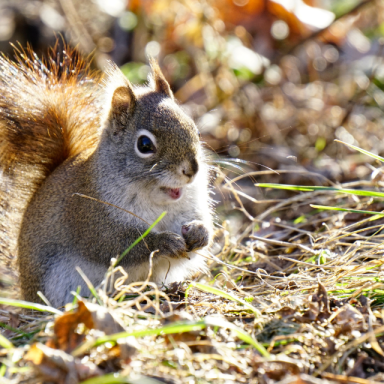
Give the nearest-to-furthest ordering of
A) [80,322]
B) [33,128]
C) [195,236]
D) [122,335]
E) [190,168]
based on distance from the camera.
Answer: [122,335] → [80,322] → [190,168] → [195,236] → [33,128]

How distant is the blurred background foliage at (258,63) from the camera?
454 cm

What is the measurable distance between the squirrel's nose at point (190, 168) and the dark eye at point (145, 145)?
0.18 meters

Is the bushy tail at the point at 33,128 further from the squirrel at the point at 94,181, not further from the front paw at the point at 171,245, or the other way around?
the front paw at the point at 171,245

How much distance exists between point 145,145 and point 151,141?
0.13 ft

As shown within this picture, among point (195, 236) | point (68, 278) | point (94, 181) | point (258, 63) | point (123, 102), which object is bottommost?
point (68, 278)

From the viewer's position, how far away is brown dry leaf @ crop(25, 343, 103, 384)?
4.61 feet

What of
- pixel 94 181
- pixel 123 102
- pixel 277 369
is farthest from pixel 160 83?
pixel 277 369

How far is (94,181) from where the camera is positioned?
2.48m

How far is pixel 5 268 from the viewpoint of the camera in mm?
2980

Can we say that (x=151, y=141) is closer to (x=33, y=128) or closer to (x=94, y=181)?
(x=94, y=181)

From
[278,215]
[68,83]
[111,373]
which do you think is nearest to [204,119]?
[278,215]

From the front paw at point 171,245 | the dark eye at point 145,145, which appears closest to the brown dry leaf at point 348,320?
the front paw at point 171,245

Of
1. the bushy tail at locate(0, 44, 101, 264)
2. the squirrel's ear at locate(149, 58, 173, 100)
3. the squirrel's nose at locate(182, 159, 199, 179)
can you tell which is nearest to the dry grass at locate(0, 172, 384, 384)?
the squirrel's nose at locate(182, 159, 199, 179)

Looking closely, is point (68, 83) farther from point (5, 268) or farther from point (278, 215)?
point (278, 215)
